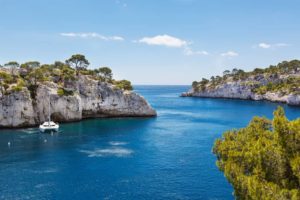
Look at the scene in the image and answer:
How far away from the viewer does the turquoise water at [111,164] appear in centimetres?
4181

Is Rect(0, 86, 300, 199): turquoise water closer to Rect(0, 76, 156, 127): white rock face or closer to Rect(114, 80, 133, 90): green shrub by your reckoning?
Rect(0, 76, 156, 127): white rock face

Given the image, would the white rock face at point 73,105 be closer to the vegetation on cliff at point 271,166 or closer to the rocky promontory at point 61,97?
the rocky promontory at point 61,97

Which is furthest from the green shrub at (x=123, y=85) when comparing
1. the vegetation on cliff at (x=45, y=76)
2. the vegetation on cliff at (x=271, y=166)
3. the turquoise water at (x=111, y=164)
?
the vegetation on cliff at (x=271, y=166)

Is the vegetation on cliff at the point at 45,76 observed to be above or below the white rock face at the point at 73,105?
above

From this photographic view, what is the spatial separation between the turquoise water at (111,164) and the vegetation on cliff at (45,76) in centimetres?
1639

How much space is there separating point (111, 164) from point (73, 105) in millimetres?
52171

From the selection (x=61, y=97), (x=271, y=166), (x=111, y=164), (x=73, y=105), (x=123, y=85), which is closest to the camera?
(x=271, y=166)

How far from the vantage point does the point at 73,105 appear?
4031 inches

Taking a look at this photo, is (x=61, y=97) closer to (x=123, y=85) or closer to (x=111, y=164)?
(x=123, y=85)

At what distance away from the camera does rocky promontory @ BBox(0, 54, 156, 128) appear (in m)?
90.2

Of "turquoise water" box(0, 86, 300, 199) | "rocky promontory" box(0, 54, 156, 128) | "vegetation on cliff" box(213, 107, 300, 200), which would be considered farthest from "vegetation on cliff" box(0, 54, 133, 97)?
"vegetation on cliff" box(213, 107, 300, 200)

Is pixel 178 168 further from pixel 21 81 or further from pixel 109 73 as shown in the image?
pixel 109 73

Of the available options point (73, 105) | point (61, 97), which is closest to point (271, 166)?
point (61, 97)

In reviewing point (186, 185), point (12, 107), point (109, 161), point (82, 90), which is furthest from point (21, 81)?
point (186, 185)
